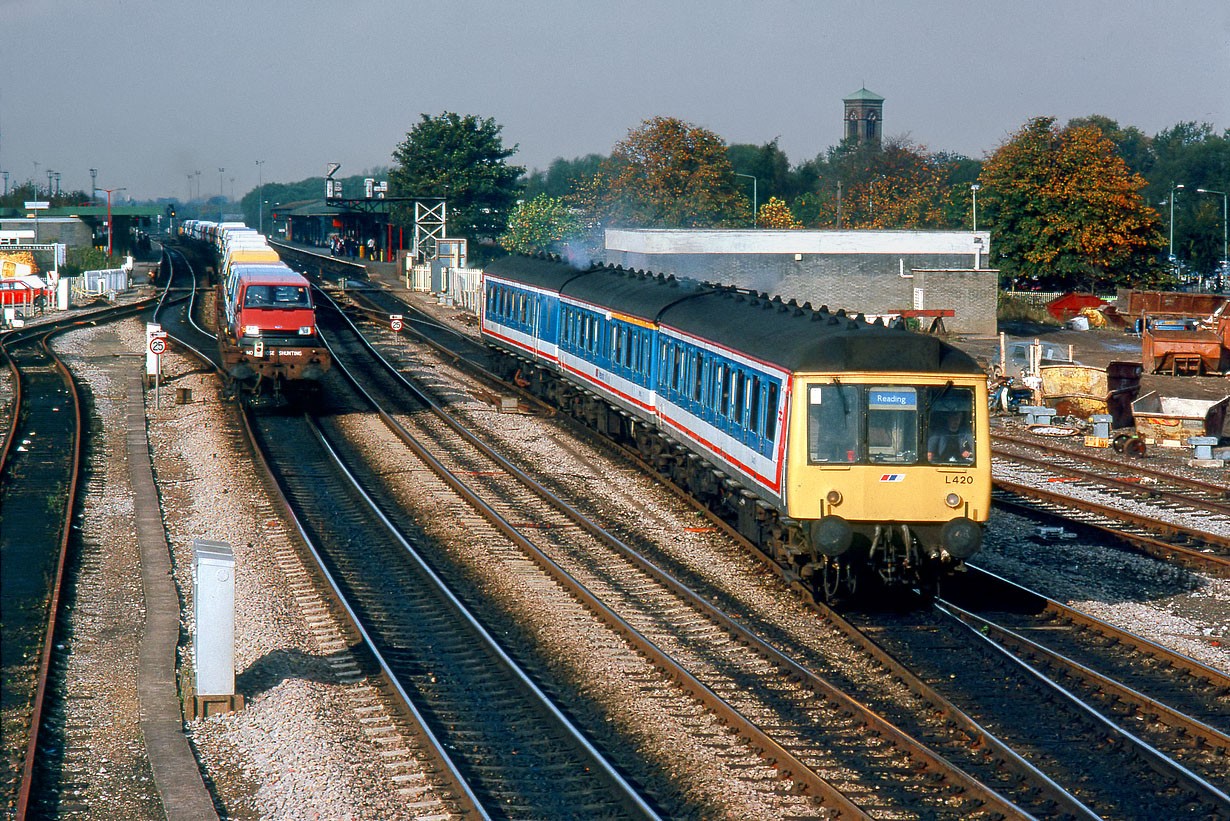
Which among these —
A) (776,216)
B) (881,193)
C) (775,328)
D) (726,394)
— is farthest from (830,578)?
(881,193)

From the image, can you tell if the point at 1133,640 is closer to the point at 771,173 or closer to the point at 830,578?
the point at 830,578

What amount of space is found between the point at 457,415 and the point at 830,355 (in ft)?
56.5

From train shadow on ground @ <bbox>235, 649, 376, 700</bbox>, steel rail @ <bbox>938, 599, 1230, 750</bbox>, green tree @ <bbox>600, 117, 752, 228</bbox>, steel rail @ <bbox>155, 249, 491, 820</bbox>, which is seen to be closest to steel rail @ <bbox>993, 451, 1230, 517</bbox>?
steel rail @ <bbox>938, 599, 1230, 750</bbox>

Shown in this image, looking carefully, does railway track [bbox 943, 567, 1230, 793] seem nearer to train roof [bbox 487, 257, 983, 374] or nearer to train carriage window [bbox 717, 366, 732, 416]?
train roof [bbox 487, 257, 983, 374]

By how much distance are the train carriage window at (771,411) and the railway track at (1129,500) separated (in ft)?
20.8

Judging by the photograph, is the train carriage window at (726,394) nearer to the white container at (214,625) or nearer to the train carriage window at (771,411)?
the train carriage window at (771,411)

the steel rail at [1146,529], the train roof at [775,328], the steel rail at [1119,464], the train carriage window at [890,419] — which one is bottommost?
the steel rail at [1146,529]

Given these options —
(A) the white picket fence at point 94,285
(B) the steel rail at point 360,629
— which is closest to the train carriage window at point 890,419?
(B) the steel rail at point 360,629

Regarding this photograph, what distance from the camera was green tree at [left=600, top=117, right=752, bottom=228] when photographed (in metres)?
81.3

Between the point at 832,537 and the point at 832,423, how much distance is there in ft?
4.15

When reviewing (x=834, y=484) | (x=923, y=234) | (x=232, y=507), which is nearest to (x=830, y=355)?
(x=834, y=484)

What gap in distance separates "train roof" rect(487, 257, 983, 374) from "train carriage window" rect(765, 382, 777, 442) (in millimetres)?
351

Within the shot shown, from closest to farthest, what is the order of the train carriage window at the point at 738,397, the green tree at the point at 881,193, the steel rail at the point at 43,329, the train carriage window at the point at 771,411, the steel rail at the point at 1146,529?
the train carriage window at the point at 771,411 < the train carriage window at the point at 738,397 < the steel rail at the point at 1146,529 < the steel rail at the point at 43,329 < the green tree at the point at 881,193

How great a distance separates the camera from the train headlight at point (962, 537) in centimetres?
1352
